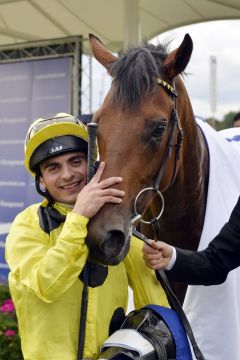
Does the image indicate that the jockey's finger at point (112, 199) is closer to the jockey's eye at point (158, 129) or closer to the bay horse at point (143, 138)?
the bay horse at point (143, 138)

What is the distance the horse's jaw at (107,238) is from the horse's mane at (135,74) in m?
0.46

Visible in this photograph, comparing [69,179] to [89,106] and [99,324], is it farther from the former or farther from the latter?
[89,106]

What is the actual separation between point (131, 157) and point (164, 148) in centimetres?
20

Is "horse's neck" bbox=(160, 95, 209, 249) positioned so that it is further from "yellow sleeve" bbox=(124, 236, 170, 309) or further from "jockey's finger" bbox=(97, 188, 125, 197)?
"jockey's finger" bbox=(97, 188, 125, 197)

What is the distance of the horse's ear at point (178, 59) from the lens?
2141 millimetres

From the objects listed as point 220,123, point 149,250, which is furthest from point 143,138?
point 220,123

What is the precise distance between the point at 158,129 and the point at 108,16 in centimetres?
511

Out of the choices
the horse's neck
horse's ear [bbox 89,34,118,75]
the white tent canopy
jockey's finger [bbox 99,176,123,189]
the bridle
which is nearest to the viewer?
jockey's finger [bbox 99,176,123,189]

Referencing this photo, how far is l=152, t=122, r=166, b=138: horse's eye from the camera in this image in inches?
79.0

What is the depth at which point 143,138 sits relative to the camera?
1.97 meters

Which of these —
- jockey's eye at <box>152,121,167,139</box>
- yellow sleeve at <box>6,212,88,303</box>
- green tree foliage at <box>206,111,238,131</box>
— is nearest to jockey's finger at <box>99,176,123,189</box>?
yellow sleeve at <box>6,212,88,303</box>

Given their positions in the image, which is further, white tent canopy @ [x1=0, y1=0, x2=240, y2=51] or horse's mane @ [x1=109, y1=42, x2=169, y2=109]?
white tent canopy @ [x1=0, y1=0, x2=240, y2=51]

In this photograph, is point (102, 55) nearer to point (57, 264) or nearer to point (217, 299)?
point (57, 264)

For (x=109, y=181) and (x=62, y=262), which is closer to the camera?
(x=62, y=262)
